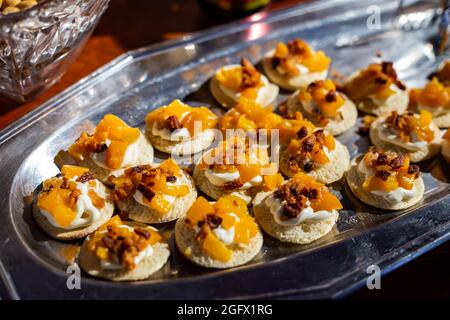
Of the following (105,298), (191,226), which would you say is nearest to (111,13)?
(191,226)

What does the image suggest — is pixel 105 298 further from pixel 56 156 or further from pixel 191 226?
pixel 56 156

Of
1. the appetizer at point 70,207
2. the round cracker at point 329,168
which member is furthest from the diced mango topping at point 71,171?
the round cracker at point 329,168

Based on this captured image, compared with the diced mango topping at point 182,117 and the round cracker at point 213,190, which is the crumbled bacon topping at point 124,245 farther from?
the diced mango topping at point 182,117

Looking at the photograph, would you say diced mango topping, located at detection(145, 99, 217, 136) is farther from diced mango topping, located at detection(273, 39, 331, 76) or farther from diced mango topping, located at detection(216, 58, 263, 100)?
diced mango topping, located at detection(273, 39, 331, 76)

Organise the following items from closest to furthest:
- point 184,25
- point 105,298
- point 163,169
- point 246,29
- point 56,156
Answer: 1. point 105,298
2. point 163,169
3. point 56,156
4. point 246,29
5. point 184,25

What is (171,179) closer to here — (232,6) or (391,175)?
(391,175)

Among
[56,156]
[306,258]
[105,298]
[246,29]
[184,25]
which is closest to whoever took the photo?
[105,298]

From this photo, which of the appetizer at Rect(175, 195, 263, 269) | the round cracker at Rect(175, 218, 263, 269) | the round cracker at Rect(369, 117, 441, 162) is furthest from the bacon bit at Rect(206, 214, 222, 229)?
the round cracker at Rect(369, 117, 441, 162)
